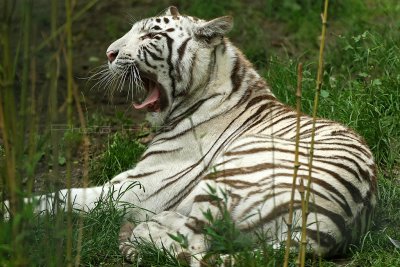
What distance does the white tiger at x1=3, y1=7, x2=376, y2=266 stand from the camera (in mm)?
4605

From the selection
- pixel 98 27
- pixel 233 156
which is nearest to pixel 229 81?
pixel 233 156

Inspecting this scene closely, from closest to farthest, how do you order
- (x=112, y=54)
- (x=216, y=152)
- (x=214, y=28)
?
(x=216, y=152) → (x=214, y=28) → (x=112, y=54)

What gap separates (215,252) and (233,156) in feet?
2.54

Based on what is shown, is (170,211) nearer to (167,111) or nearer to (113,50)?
(167,111)

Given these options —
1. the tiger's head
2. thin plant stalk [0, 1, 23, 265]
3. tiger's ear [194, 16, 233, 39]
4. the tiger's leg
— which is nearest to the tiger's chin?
the tiger's head

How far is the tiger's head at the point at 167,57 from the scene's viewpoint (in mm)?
5617

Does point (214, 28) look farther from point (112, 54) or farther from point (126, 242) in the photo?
point (126, 242)

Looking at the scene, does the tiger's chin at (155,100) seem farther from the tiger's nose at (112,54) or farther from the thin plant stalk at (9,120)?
the thin plant stalk at (9,120)

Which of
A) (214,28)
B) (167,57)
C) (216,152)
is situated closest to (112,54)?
(167,57)

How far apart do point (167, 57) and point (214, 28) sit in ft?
1.10

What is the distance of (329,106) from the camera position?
6.53 metres

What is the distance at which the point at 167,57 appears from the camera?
18.5 ft

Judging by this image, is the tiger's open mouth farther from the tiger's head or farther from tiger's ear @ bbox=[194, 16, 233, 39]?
tiger's ear @ bbox=[194, 16, 233, 39]

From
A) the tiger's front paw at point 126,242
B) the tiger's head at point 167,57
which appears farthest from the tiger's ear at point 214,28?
the tiger's front paw at point 126,242
